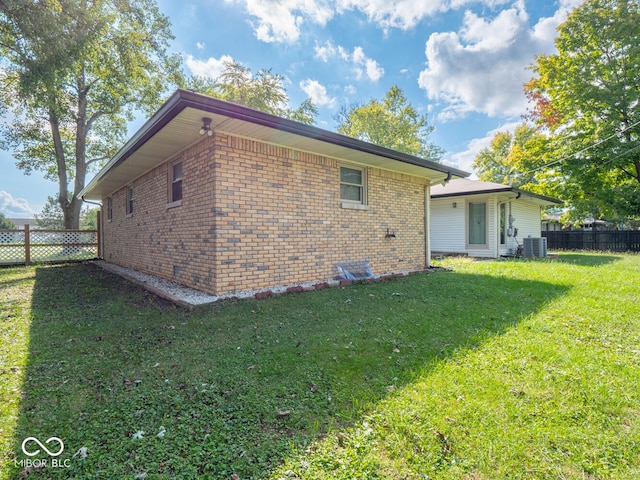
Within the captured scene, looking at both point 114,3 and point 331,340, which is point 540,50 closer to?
point 331,340

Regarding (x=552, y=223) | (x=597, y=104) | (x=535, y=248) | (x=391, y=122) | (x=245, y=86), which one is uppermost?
(x=245, y=86)

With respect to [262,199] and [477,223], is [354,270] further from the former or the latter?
[477,223]

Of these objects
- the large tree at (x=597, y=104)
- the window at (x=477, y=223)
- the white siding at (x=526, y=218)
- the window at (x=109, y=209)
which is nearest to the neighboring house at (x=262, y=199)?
the window at (x=109, y=209)

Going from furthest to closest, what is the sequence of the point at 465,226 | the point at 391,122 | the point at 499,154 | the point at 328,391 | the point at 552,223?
1. the point at 499,154
2. the point at 552,223
3. the point at 391,122
4. the point at 465,226
5. the point at 328,391

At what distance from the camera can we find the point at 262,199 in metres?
5.34

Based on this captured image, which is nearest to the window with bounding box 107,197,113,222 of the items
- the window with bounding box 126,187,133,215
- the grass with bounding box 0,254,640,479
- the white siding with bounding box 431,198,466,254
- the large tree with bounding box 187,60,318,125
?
the window with bounding box 126,187,133,215

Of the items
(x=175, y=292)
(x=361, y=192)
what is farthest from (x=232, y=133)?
(x=361, y=192)

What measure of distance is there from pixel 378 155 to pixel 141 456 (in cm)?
588

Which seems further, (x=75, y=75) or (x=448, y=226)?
A: (x=448, y=226)

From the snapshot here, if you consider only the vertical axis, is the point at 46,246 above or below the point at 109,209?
below

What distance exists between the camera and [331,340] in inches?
129

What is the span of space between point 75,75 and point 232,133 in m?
13.5

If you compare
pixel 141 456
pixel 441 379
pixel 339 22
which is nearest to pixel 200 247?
pixel 141 456

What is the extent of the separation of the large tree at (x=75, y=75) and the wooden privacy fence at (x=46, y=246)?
204 inches
